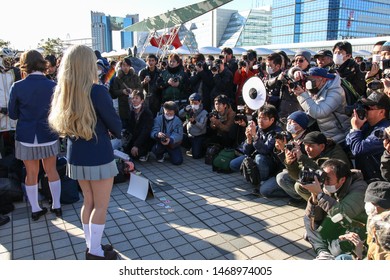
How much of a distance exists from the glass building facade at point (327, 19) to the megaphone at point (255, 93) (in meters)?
73.8

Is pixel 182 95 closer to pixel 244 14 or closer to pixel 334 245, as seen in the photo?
pixel 334 245

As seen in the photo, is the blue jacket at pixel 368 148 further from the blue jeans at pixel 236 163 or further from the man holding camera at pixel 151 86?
the man holding camera at pixel 151 86

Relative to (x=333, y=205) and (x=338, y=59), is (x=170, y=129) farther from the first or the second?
(x=333, y=205)

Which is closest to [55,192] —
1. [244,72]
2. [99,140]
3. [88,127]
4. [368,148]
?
[99,140]

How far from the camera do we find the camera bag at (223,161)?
5.19m

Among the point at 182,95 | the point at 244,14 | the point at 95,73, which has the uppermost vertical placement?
the point at 244,14

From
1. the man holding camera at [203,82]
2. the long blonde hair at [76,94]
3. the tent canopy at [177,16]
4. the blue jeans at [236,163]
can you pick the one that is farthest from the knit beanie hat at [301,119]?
→ the tent canopy at [177,16]

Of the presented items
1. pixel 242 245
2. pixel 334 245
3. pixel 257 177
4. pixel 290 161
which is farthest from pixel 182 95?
pixel 334 245

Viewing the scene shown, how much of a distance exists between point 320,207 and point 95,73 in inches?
86.9

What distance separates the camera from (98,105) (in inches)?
96.2

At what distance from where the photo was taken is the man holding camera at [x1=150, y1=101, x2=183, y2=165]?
568 cm

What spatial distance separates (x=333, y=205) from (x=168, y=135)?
137 inches

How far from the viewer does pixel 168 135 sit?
5.71 m

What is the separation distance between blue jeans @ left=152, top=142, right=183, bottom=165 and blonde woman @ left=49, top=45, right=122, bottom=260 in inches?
117
